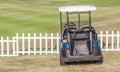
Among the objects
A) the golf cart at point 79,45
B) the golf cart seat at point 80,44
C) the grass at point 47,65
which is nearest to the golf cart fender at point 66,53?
the golf cart at point 79,45

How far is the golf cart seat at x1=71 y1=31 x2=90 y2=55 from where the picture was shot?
13195 millimetres

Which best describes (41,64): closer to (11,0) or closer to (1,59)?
(1,59)

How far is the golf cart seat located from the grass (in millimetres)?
451

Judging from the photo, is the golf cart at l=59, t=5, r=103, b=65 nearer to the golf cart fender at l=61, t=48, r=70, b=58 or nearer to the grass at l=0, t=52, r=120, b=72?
the golf cart fender at l=61, t=48, r=70, b=58

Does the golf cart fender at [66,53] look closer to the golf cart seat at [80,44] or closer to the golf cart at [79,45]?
the golf cart at [79,45]

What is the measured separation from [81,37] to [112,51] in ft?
11.1

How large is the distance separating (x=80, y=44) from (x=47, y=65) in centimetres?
136

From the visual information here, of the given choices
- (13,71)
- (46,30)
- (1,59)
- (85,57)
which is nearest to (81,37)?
(85,57)

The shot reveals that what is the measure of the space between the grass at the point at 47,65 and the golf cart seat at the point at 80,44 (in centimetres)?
→ 45

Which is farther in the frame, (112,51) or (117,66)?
(112,51)

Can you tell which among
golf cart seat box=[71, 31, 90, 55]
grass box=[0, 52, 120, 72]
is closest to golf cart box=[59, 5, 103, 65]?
golf cart seat box=[71, 31, 90, 55]

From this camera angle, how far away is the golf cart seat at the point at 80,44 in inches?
520

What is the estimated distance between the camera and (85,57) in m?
13.0

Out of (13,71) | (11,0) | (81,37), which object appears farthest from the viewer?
(11,0)
